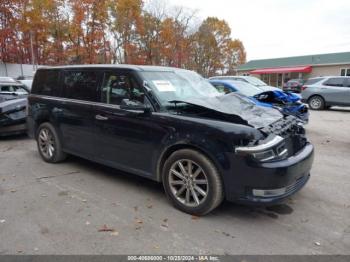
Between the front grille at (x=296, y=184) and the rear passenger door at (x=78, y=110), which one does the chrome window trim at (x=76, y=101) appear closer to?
the rear passenger door at (x=78, y=110)

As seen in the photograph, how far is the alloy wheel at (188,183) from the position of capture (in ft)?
11.1

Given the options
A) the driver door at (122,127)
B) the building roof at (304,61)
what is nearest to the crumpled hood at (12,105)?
the driver door at (122,127)

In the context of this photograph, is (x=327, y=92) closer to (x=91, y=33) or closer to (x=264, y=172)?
(x=264, y=172)

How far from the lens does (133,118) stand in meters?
3.88

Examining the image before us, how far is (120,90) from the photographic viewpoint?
13.7ft

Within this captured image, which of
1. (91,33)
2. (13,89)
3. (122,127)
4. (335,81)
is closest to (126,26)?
(91,33)

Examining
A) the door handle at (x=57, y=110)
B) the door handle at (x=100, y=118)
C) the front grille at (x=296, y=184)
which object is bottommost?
the front grille at (x=296, y=184)

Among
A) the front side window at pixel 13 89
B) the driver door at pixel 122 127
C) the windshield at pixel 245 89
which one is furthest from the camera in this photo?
the windshield at pixel 245 89

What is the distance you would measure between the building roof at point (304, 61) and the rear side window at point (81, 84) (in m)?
36.6

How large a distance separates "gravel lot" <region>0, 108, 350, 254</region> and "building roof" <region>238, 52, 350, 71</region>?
3615cm

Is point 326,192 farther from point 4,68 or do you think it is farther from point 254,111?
point 4,68

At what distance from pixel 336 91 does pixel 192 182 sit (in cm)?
1253

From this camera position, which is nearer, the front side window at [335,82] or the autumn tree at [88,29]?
the front side window at [335,82]

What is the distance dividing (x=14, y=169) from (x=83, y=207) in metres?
2.32
